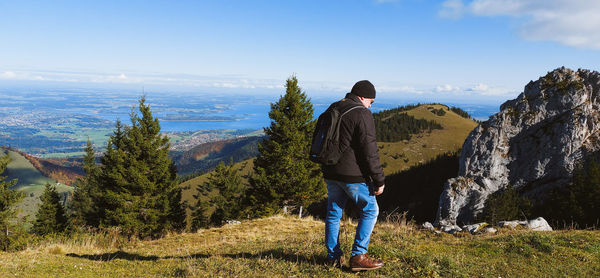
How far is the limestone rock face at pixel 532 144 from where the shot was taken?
45562mm

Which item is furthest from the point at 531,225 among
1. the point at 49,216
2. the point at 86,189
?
the point at 86,189

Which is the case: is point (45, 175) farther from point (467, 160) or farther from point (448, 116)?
point (448, 116)

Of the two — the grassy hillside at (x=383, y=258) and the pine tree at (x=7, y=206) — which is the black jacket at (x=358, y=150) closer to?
the grassy hillside at (x=383, y=258)

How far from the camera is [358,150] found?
441 cm

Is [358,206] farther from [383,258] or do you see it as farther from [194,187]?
[194,187]

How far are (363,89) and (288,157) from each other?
2162 centimetres

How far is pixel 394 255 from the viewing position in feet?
18.4

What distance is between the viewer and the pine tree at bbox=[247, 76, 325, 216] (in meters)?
26.2

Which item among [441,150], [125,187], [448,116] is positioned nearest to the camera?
[125,187]

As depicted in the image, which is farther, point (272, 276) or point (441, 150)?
point (441, 150)

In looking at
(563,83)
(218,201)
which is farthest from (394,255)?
(563,83)

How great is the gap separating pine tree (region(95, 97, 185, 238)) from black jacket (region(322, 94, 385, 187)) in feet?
79.6

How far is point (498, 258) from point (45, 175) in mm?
231123

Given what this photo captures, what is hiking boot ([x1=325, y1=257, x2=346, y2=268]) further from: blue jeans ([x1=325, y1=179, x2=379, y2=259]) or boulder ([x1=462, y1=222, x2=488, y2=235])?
boulder ([x1=462, y1=222, x2=488, y2=235])
